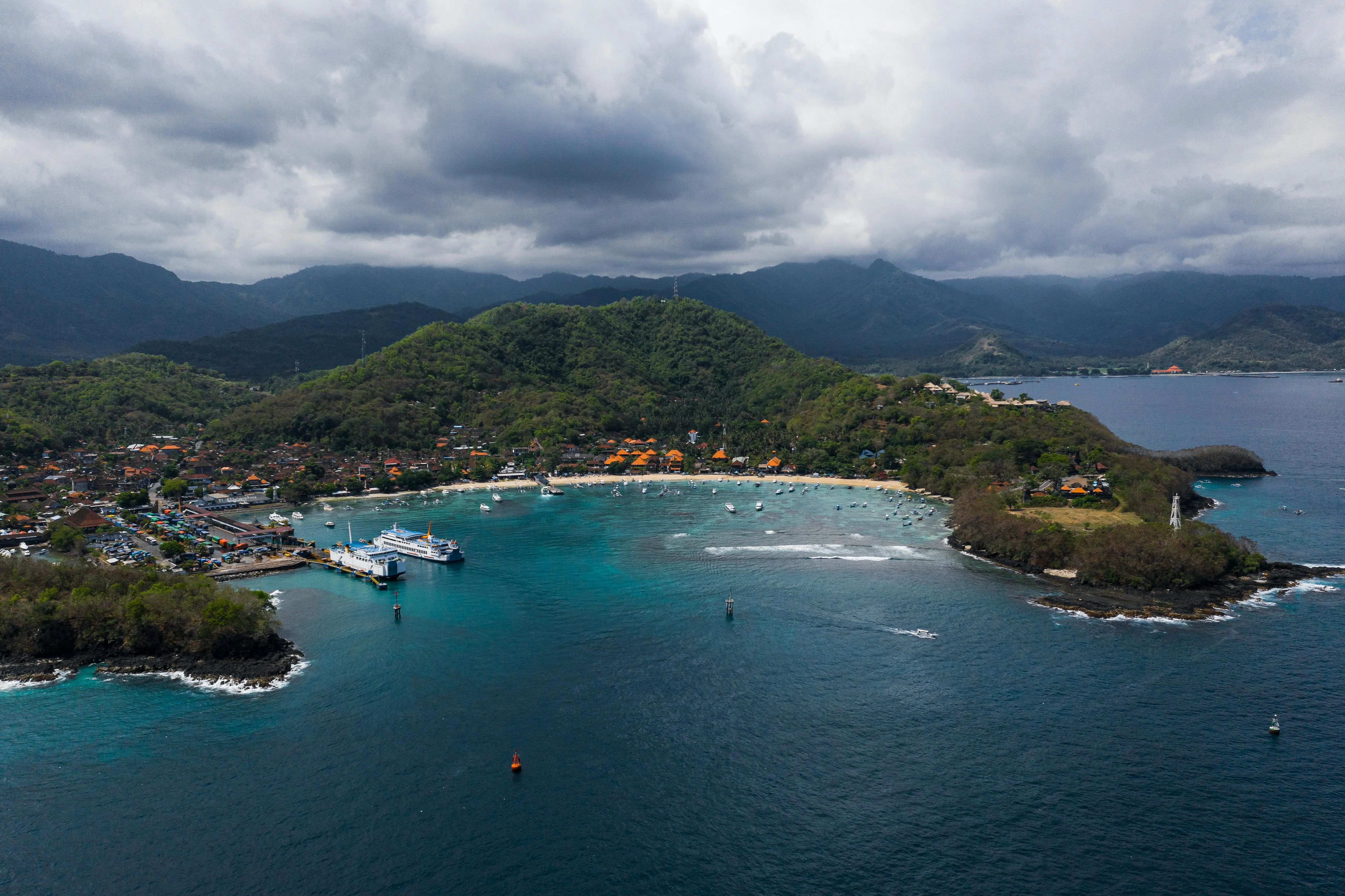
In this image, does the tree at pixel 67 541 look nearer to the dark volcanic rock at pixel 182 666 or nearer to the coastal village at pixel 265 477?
the coastal village at pixel 265 477

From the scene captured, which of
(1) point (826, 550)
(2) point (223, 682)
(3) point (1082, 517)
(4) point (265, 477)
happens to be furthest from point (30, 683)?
(3) point (1082, 517)

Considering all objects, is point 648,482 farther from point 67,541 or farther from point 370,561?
point 67,541

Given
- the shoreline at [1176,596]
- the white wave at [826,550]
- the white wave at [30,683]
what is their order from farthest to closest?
the white wave at [826,550], the shoreline at [1176,596], the white wave at [30,683]

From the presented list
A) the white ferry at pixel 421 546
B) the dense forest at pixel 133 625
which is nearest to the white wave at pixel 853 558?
the white ferry at pixel 421 546

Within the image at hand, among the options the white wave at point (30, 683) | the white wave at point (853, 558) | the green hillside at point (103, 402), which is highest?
the green hillside at point (103, 402)

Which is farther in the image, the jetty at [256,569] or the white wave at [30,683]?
the jetty at [256,569]

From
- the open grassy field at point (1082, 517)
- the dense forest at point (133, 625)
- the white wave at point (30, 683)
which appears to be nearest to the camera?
the white wave at point (30, 683)
